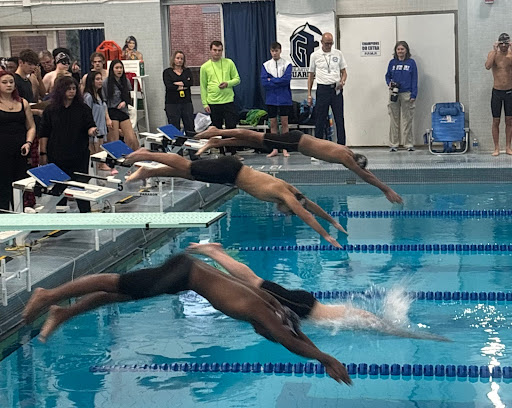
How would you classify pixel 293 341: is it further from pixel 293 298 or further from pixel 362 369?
pixel 362 369

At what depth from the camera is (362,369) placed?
5062 millimetres

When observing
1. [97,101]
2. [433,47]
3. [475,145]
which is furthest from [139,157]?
[433,47]

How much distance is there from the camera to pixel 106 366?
5.37m

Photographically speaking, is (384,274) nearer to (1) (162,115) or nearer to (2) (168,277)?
(2) (168,277)

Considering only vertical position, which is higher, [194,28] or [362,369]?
[194,28]

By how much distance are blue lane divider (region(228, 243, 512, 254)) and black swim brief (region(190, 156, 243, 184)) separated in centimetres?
267

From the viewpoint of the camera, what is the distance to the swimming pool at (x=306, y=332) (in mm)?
4863

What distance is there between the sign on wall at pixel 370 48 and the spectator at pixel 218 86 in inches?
97.0

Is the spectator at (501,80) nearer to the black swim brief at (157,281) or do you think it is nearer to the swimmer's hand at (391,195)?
the swimmer's hand at (391,195)

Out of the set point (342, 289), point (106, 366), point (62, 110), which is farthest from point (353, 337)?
point (62, 110)

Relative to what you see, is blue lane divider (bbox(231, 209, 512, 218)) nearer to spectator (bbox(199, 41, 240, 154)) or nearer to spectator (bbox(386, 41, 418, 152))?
spectator (bbox(199, 41, 240, 154))

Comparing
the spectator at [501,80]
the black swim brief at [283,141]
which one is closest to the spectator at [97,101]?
the black swim brief at [283,141]

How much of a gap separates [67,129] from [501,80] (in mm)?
6983

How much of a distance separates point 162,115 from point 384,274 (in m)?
7.67
